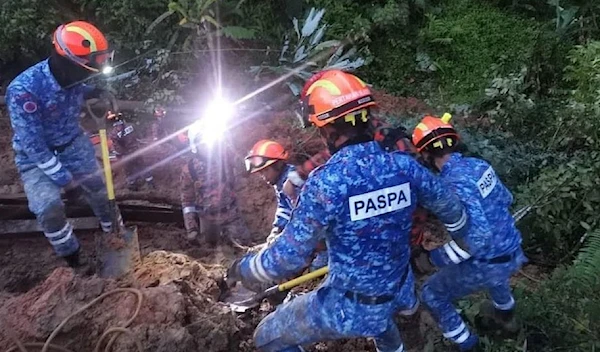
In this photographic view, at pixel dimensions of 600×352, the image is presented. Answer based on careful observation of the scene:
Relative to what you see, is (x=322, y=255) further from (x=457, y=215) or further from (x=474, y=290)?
(x=457, y=215)

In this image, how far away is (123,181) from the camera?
7898 millimetres

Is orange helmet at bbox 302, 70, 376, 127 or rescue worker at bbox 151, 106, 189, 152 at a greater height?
rescue worker at bbox 151, 106, 189, 152

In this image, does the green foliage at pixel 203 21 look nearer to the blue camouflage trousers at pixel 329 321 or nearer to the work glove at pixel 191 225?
the work glove at pixel 191 225

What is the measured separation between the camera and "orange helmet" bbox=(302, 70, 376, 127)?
3338mm

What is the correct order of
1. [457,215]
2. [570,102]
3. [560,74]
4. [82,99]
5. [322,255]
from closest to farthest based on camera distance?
[457,215]
[322,255]
[82,99]
[570,102]
[560,74]

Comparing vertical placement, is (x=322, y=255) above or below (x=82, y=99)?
below

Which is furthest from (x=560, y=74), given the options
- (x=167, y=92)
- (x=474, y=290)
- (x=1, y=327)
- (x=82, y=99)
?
(x=1, y=327)

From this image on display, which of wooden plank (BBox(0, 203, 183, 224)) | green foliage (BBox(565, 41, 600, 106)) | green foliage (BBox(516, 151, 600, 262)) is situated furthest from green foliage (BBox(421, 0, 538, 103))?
wooden plank (BBox(0, 203, 183, 224))

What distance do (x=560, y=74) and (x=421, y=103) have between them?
1.94 metres

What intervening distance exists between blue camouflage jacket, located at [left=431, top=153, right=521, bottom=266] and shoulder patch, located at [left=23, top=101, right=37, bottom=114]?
11.8ft

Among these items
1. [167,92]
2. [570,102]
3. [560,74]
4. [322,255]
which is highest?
[167,92]

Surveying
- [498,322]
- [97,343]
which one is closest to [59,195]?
[97,343]

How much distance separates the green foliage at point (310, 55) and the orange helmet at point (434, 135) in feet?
15.3

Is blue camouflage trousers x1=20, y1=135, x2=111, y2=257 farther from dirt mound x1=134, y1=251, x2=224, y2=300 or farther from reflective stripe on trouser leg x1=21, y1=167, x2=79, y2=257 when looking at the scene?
dirt mound x1=134, y1=251, x2=224, y2=300
